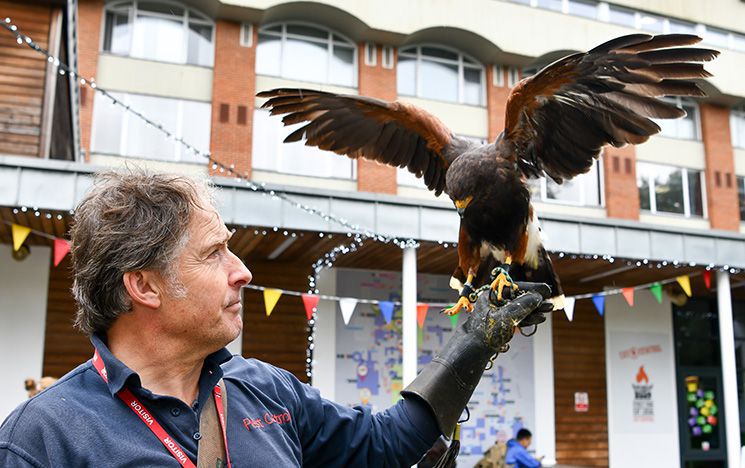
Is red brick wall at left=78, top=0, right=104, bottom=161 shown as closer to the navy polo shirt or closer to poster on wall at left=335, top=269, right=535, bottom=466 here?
poster on wall at left=335, top=269, right=535, bottom=466

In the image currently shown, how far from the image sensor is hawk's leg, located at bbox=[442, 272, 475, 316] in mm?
2336

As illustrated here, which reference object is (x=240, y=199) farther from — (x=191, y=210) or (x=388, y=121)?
(x=191, y=210)

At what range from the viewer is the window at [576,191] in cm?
1384

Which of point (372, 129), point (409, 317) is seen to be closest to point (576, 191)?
point (409, 317)

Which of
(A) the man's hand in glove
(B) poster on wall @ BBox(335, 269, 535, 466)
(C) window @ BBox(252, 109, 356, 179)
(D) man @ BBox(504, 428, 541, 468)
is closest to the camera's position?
(A) the man's hand in glove

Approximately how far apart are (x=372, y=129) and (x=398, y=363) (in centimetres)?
761

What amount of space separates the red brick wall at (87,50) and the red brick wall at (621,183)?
9842mm

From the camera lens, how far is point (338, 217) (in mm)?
7684

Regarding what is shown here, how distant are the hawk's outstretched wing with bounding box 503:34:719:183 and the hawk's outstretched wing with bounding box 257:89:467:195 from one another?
344 millimetres

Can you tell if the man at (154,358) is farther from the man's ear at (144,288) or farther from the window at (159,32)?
the window at (159,32)

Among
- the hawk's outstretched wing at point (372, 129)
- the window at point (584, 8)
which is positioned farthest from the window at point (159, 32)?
the hawk's outstretched wing at point (372, 129)

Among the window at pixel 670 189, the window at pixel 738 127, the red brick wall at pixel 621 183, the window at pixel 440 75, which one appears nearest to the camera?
the window at pixel 440 75

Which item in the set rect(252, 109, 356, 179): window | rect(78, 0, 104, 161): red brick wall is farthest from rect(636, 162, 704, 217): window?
rect(78, 0, 104, 161): red brick wall

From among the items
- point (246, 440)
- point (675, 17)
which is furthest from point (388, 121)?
point (675, 17)
